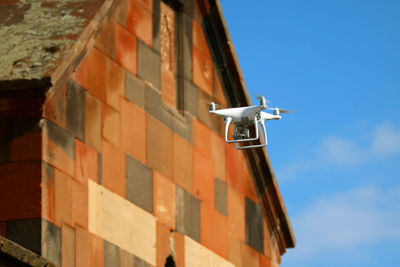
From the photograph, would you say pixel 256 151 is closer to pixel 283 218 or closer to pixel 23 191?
pixel 283 218

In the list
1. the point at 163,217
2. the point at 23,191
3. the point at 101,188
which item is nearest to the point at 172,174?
the point at 163,217

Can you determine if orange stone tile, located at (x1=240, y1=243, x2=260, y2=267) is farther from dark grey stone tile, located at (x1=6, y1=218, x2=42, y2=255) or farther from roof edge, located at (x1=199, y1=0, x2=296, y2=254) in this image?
dark grey stone tile, located at (x1=6, y1=218, x2=42, y2=255)

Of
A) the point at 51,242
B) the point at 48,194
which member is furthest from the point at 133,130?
the point at 51,242

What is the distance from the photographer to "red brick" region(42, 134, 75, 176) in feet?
63.7

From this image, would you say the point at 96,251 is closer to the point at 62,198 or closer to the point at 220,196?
the point at 62,198

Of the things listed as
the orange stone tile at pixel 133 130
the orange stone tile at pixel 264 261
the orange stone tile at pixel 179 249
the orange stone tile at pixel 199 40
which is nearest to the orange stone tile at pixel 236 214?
the orange stone tile at pixel 264 261

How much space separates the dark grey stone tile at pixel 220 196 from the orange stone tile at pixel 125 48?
9.44 feet

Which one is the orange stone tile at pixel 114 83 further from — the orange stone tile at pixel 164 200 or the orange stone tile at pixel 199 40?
the orange stone tile at pixel 199 40

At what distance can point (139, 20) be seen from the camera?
2250 centimetres

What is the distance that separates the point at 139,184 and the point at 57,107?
235cm

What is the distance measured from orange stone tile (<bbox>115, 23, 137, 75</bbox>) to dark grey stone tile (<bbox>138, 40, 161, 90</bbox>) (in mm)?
177

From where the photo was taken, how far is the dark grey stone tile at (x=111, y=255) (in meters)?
20.4

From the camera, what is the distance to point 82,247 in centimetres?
1983

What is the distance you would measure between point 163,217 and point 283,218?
4.69m
